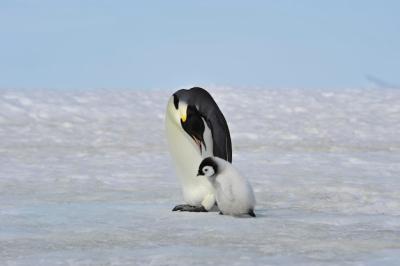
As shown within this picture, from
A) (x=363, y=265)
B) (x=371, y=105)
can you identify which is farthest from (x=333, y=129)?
(x=363, y=265)

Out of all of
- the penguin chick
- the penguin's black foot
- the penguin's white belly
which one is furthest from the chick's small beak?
the penguin's black foot

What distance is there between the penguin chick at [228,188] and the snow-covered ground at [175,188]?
0.10 meters

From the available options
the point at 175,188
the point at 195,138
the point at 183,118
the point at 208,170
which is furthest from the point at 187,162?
the point at 175,188

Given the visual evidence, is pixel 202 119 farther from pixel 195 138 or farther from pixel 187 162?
pixel 187 162

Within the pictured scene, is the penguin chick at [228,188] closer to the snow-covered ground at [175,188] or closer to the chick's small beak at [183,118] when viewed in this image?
the snow-covered ground at [175,188]

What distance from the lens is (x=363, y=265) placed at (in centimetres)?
395

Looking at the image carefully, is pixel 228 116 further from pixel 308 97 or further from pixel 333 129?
pixel 308 97

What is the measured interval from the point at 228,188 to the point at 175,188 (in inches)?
78.6

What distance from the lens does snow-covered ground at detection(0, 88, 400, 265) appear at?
14.2ft

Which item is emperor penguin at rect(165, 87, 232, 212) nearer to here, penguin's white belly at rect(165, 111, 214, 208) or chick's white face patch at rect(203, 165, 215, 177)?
penguin's white belly at rect(165, 111, 214, 208)

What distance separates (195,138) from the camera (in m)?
6.11

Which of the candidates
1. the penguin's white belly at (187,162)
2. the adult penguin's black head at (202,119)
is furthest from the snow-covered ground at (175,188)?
the adult penguin's black head at (202,119)

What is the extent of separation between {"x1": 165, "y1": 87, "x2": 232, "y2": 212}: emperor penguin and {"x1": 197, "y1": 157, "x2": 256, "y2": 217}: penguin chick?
0.30 m

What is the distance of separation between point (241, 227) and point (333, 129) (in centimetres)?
1048
